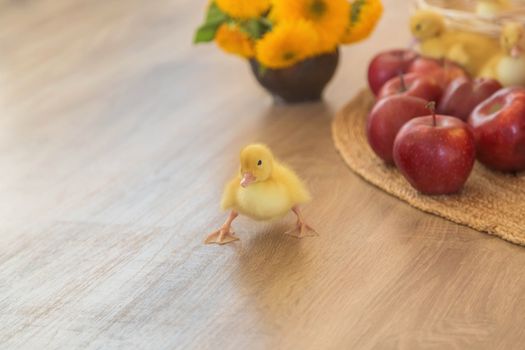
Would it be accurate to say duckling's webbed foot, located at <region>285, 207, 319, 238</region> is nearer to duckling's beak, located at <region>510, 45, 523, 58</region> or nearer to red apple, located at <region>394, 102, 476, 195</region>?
red apple, located at <region>394, 102, 476, 195</region>

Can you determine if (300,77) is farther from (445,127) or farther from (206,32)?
(445,127)

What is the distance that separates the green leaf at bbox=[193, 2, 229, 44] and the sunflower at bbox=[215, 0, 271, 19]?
4 centimetres

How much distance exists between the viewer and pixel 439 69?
144 centimetres

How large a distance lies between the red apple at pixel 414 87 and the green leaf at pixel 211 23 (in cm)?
29

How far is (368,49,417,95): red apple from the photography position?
1.48m

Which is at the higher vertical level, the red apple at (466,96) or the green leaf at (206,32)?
the green leaf at (206,32)

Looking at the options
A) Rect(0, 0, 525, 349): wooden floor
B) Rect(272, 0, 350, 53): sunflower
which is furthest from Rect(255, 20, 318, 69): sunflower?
Rect(0, 0, 525, 349): wooden floor

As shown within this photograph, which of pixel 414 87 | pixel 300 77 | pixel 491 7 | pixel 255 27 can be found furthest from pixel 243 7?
pixel 491 7

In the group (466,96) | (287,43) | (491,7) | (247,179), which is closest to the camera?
(247,179)

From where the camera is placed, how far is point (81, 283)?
3.48ft

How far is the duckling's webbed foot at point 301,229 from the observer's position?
3.68 ft

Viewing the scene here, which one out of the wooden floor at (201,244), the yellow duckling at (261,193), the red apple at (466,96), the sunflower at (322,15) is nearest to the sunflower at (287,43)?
the sunflower at (322,15)

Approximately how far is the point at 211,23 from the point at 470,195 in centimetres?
55

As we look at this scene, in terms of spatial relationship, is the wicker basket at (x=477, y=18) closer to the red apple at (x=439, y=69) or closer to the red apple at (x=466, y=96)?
the red apple at (x=439, y=69)
